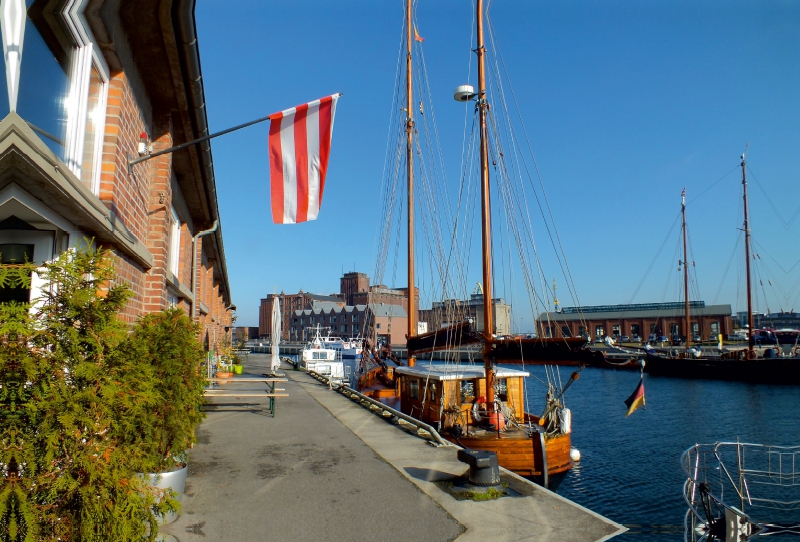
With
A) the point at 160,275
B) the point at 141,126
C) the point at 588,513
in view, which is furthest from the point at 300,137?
the point at 588,513

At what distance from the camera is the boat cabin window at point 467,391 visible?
1565 cm

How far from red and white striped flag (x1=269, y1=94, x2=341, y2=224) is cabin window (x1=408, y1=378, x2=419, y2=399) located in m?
10.8

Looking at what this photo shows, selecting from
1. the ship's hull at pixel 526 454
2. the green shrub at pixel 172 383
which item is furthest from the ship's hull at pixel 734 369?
the green shrub at pixel 172 383

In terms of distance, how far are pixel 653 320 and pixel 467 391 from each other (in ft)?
300

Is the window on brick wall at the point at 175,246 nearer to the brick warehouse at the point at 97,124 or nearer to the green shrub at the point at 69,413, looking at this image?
the brick warehouse at the point at 97,124

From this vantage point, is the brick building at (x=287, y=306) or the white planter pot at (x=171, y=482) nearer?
the white planter pot at (x=171, y=482)

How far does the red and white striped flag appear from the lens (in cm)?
722

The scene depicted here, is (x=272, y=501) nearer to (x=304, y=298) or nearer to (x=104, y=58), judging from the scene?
(x=104, y=58)

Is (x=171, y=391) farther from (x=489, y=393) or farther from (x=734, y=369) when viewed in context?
(x=734, y=369)

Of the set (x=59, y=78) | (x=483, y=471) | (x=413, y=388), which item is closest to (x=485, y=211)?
(x=413, y=388)

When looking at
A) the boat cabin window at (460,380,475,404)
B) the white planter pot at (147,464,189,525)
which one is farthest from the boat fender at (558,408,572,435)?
the white planter pot at (147,464,189,525)

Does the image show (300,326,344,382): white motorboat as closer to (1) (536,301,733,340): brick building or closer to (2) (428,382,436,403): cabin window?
(2) (428,382,436,403): cabin window

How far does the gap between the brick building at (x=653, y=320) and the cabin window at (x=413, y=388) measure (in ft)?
245

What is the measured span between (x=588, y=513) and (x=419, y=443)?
4.30 m
